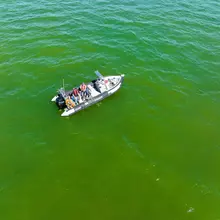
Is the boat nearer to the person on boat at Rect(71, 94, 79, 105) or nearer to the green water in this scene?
the person on boat at Rect(71, 94, 79, 105)

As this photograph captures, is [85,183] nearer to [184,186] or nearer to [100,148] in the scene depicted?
[100,148]

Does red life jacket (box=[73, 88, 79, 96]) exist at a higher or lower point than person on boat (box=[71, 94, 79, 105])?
higher

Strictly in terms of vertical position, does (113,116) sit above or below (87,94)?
below

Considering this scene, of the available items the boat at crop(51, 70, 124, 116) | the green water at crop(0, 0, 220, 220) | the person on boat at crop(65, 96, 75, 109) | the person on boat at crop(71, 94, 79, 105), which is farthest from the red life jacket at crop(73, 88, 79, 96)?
the green water at crop(0, 0, 220, 220)

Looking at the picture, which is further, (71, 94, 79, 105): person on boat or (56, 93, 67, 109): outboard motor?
(71, 94, 79, 105): person on boat

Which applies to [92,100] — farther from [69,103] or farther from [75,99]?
[69,103]

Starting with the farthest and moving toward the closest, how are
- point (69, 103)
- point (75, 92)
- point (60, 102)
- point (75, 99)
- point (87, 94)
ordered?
point (87, 94), point (75, 92), point (75, 99), point (60, 102), point (69, 103)

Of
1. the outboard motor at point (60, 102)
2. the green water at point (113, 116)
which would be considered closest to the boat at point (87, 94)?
the outboard motor at point (60, 102)

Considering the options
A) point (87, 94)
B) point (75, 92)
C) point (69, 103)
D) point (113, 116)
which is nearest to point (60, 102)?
point (69, 103)
